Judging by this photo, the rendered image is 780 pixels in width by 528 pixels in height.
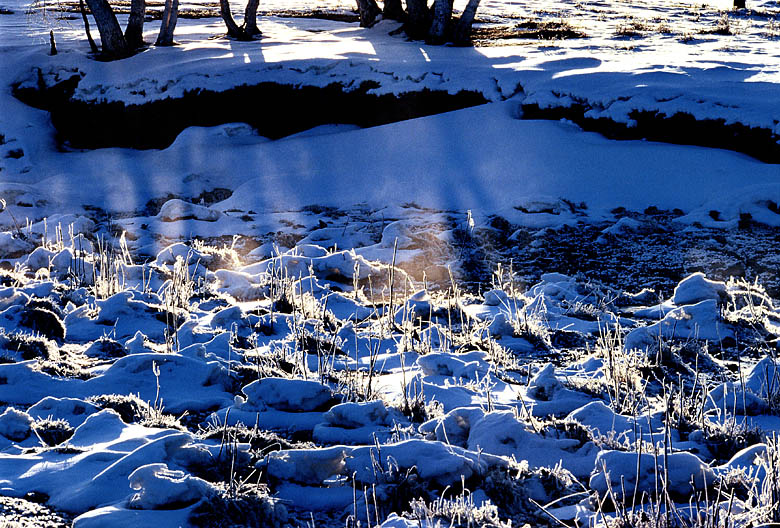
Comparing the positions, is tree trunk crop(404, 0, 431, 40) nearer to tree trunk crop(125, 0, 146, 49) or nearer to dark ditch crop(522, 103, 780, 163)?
tree trunk crop(125, 0, 146, 49)

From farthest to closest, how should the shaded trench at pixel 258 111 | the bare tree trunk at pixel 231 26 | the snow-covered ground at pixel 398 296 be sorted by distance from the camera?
the bare tree trunk at pixel 231 26 < the shaded trench at pixel 258 111 < the snow-covered ground at pixel 398 296

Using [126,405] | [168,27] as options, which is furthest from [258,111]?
[126,405]

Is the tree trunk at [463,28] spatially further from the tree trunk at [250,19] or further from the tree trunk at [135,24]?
the tree trunk at [135,24]

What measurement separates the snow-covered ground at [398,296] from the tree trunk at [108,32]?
39cm

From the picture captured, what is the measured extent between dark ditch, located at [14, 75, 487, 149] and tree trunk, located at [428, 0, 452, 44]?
351cm

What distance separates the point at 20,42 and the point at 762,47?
14.2 m

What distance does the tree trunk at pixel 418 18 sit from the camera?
50.1 feet

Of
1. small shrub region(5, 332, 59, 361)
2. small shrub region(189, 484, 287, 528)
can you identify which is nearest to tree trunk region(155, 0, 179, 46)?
small shrub region(5, 332, 59, 361)

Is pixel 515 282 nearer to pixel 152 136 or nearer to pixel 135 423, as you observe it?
pixel 135 423

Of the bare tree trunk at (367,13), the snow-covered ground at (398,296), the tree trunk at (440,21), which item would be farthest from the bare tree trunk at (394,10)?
the tree trunk at (440,21)

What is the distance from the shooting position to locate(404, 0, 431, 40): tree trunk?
15.3 m

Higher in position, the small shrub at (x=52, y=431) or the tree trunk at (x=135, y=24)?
the tree trunk at (x=135, y=24)

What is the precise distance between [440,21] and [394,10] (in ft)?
10.5

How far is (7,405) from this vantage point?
3391 mm
